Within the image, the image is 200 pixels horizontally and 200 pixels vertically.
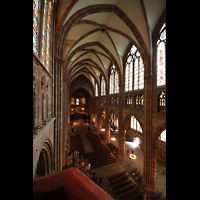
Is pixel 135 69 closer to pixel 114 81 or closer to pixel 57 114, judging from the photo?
pixel 114 81

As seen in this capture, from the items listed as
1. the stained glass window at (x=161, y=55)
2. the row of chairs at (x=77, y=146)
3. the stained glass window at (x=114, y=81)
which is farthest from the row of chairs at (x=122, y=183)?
the stained glass window at (x=114, y=81)

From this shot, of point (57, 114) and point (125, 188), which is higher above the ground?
point (57, 114)

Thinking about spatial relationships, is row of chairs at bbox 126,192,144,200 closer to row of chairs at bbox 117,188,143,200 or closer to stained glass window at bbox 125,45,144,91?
row of chairs at bbox 117,188,143,200

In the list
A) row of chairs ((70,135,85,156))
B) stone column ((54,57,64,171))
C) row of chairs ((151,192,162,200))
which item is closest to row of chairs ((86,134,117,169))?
row of chairs ((70,135,85,156))

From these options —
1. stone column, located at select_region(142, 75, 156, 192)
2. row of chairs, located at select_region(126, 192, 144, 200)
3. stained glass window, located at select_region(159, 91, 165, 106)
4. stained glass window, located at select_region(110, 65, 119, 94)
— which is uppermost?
stained glass window, located at select_region(110, 65, 119, 94)

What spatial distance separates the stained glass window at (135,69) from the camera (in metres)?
10.6

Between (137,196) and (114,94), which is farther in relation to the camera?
(114,94)

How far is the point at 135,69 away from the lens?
11.4 metres

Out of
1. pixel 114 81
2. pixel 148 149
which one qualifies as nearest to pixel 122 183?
pixel 148 149

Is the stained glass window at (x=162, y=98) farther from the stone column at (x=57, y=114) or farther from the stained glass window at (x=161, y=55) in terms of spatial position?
the stone column at (x=57, y=114)

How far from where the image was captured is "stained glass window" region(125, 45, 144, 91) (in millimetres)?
10582
